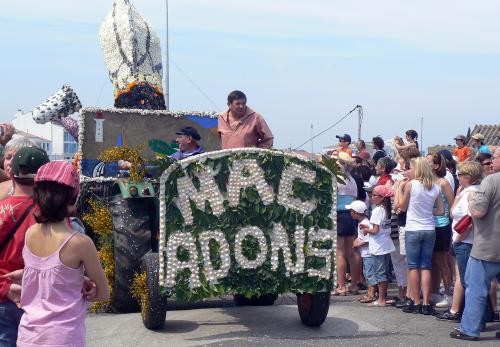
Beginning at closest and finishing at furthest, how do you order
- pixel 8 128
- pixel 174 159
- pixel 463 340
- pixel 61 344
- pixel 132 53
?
pixel 61 344 < pixel 174 159 < pixel 463 340 < pixel 8 128 < pixel 132 53

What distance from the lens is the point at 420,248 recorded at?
8.87m

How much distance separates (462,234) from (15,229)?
5.20 m

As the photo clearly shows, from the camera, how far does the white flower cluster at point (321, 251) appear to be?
731 cm

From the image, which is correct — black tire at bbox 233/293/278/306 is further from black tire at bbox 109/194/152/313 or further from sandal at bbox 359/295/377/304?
black tire at bbox 109/194/152/313

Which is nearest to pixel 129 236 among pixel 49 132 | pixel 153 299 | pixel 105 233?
pixel 105 233

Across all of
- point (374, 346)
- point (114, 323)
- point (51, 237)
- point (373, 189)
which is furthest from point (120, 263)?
point (51, 237)

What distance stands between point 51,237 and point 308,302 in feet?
13.8

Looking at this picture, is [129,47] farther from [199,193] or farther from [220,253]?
[220,253]

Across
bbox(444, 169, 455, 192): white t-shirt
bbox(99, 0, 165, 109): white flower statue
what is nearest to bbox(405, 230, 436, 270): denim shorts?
bbox(444, 169, 455, 192): white t-shirt

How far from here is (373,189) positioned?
9688mm

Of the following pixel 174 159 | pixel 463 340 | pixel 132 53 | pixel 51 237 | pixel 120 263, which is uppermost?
pixel 132 53

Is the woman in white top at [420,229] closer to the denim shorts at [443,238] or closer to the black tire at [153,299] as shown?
the denim shorts at [443,238]

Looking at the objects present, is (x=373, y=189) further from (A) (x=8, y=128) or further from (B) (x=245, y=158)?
→ (A) (x=8, y=128)

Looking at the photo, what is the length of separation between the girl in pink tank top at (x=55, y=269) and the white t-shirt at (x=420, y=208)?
540 cm
